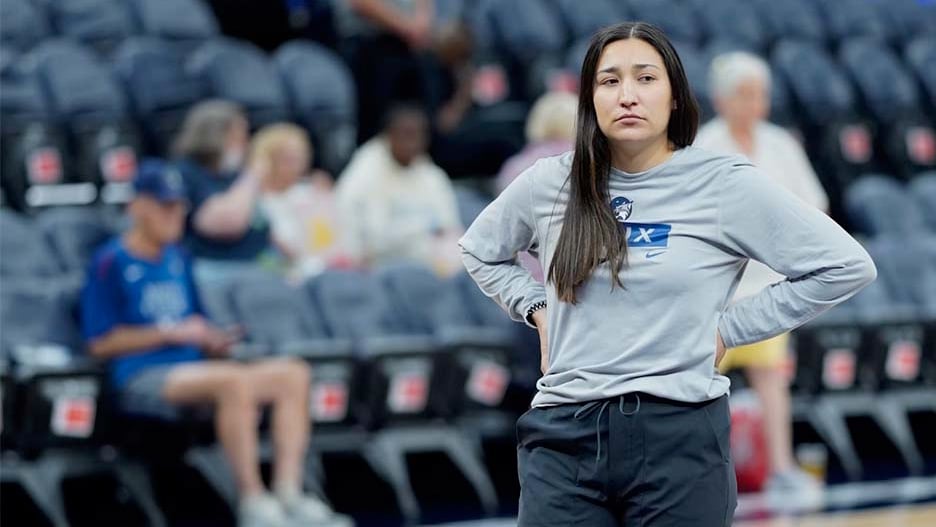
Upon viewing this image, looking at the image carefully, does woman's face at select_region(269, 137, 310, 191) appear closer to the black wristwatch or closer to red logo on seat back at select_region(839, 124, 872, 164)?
red logo on seat back at select_region(839, 124, 872, 164)

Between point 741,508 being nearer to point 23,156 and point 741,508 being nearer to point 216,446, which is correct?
point 216,446

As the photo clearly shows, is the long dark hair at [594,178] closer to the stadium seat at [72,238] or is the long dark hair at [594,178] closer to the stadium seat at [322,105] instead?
the stadium seat at [72,238]

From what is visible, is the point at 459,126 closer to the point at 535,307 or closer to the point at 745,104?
the point at 745,104

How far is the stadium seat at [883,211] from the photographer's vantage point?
961cm

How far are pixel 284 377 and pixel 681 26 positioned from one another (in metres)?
5.60

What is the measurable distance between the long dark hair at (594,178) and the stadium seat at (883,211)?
6.71 m

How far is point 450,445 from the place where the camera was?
7285 millimetres

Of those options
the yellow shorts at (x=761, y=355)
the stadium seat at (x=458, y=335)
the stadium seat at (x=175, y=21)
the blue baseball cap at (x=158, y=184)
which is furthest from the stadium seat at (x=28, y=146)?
the yellow shorts at (x=761, y=355)

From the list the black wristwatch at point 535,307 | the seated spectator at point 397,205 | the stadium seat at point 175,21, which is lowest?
the seated spectator at point 397,205

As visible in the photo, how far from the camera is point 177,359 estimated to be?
6512 millimetres

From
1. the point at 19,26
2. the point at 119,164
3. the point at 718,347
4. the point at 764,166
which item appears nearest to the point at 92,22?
the point at 19,26

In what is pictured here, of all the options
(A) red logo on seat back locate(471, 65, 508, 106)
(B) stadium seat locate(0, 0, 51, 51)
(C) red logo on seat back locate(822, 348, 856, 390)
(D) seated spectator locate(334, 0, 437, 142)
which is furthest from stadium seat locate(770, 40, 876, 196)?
(B) stadium seat locate(0, 0, 51, 51)

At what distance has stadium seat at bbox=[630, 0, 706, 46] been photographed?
1116cm

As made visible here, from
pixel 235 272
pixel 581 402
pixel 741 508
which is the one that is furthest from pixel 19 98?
pixel 581 402
